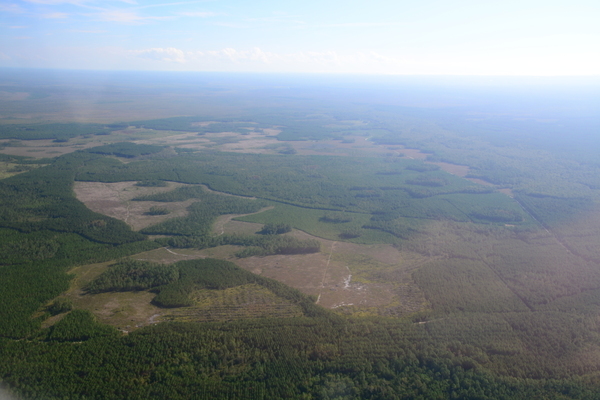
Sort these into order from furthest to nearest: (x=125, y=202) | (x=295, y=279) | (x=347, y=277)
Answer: (x=125, y=202), (x=347, y=277), (x=295, y=279)

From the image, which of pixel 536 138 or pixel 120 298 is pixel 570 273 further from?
pixel 536 138

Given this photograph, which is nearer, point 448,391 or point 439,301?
point 448,391

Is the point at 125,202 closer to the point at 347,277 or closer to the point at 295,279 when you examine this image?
the point at 295,279

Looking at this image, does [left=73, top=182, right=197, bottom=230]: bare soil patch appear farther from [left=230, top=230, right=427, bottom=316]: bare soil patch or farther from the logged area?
[left=230, top=230, right=427, bottom=316]: bare soil patch

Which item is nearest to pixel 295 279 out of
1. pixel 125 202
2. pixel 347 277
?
pixel 347 277

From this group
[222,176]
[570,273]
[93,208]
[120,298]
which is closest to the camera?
[120,298]

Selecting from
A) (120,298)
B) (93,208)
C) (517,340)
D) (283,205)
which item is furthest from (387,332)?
(93,208)

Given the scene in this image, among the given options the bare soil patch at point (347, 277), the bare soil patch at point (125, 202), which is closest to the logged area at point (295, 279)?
the bare soil patch at point (347, 277)

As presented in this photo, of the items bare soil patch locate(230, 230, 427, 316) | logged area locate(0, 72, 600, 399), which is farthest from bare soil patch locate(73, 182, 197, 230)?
bare soil patch locate(230, 230, 427, 316)
